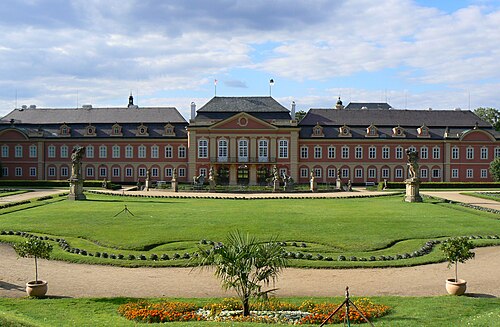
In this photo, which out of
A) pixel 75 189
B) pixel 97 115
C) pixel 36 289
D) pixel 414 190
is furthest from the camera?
pixel 97 115

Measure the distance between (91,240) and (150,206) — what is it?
1319 centimetres

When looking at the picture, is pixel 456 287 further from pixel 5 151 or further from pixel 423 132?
pixel 5 151

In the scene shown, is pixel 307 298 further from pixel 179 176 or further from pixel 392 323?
pixel 179 176

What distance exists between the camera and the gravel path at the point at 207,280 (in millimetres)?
14609

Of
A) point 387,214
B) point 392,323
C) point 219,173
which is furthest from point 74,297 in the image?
point 219,173

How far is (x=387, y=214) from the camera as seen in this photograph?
3070cm

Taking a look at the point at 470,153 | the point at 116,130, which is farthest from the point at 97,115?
the point at 470,153

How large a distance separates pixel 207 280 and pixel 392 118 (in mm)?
59938

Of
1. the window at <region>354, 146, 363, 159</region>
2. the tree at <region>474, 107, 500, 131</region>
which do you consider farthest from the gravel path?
the tree at <region>474, 107, 500, 131</region>

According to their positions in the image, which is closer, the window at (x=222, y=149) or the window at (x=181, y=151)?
the window at (x=222, y=149)

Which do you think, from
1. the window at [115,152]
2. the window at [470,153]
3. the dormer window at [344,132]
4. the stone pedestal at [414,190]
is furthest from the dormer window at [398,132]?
the window at [115,152]

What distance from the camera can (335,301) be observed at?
13.4 meters

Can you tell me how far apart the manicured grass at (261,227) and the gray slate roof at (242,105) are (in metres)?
35.1

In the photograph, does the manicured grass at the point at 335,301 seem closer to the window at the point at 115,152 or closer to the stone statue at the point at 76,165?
the stone statue at the point at 76,165
